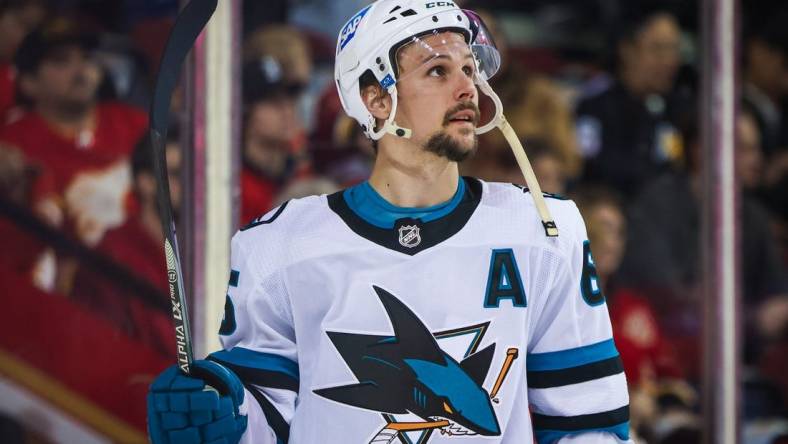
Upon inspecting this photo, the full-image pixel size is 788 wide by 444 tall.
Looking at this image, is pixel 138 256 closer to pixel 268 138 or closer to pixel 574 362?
pixel 268 138

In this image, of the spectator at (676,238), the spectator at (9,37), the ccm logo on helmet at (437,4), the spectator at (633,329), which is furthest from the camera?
the spectator at (676,238)

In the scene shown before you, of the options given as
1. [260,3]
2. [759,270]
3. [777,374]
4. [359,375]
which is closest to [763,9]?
[759,270]

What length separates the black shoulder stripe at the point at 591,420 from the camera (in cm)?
160

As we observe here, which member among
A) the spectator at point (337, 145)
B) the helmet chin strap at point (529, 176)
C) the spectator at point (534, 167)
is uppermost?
the helmet chin strap at point (529, 176)

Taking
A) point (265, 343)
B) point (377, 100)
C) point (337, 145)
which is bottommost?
point (265, 343)

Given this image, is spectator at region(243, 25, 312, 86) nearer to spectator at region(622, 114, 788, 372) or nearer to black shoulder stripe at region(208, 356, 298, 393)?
spectator at region(622, 114, 788, 372)

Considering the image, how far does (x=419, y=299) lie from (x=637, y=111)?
5.81ft

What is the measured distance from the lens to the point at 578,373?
1.61 meters

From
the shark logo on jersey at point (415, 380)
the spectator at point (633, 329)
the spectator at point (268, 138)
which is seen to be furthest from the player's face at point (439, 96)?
the spectator at point (633, 329)

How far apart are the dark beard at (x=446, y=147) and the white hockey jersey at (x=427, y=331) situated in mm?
67

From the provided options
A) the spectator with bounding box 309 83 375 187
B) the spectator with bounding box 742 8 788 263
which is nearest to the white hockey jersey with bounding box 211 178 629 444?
the spectator with bounding box 309 83 375 187

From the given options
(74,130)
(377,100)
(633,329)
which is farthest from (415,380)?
(633,329)

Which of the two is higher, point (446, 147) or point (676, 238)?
point (446, 147)

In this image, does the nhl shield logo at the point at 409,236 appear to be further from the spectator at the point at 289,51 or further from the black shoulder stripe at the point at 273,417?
the spectator at the point at 289,51
